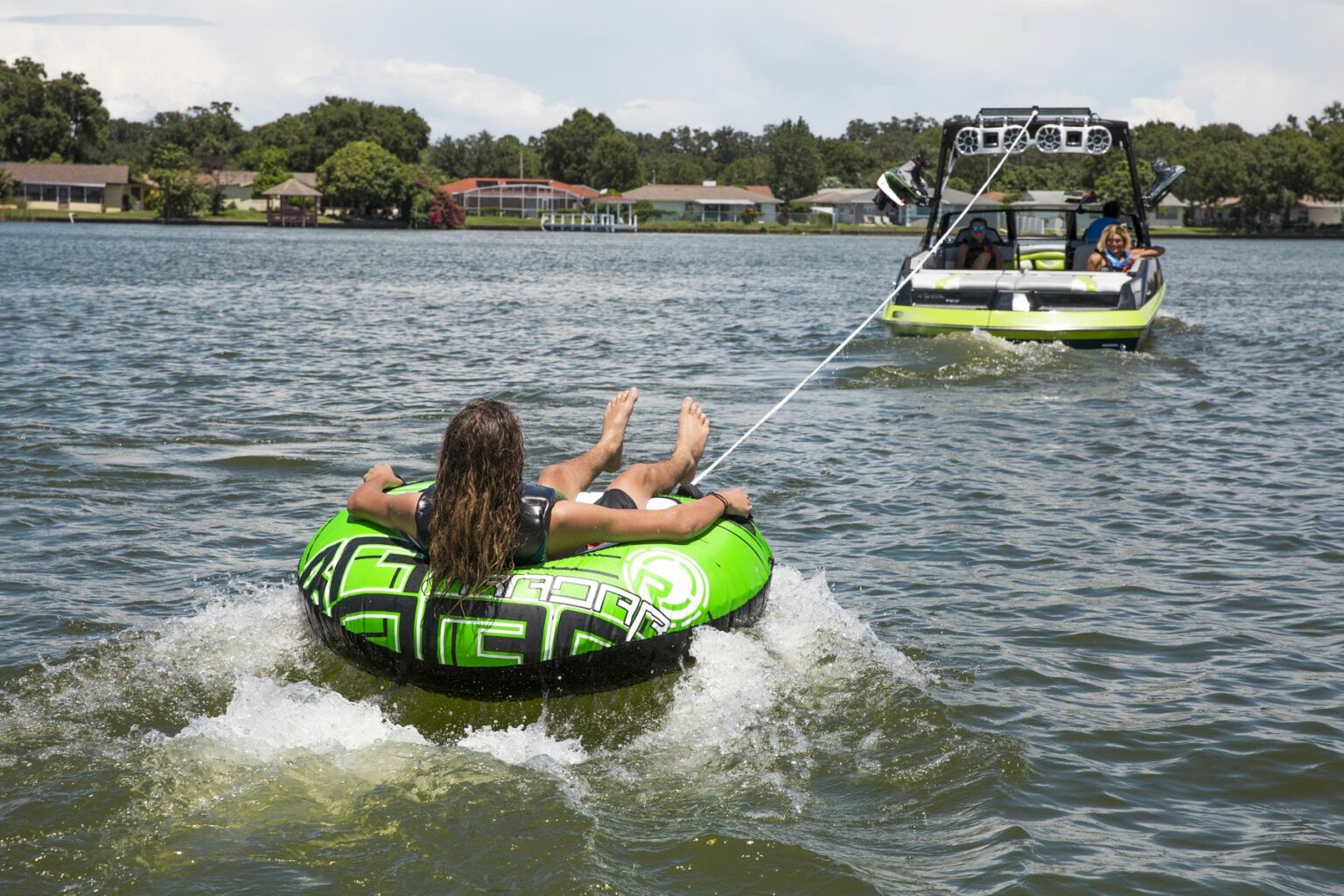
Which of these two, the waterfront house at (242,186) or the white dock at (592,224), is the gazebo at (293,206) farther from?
the white dock at (592,224)

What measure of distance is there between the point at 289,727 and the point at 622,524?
1.58 metres

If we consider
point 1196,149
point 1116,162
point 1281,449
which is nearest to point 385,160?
point 1116,162

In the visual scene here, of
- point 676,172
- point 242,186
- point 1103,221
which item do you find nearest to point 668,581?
point 1103,221

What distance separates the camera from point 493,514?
5.30 metres

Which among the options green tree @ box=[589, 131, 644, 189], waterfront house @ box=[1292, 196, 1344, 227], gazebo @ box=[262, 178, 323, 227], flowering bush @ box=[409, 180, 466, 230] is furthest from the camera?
green tree @ box=[589, 131, 644, 189]

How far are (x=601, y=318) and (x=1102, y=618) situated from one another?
765 inches

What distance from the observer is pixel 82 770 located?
4.93 meters

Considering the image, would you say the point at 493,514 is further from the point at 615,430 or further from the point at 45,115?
the point at 45,115

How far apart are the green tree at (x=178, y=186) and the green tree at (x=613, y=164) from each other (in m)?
47.1

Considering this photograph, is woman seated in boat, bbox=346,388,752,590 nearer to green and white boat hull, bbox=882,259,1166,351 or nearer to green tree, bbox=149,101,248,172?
green and white boat hull, bbox=882,259,1166,351

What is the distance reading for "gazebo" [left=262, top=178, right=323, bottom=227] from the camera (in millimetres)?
99062

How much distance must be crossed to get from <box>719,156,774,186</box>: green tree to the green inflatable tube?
142m

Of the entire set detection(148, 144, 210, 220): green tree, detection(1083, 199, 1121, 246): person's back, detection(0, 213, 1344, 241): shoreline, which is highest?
detection(148, 144, 210, 220): green tree

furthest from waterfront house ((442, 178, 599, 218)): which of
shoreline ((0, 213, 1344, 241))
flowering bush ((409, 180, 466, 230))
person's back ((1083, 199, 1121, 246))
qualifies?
person's back ((1083, 199, 1121, 246))
